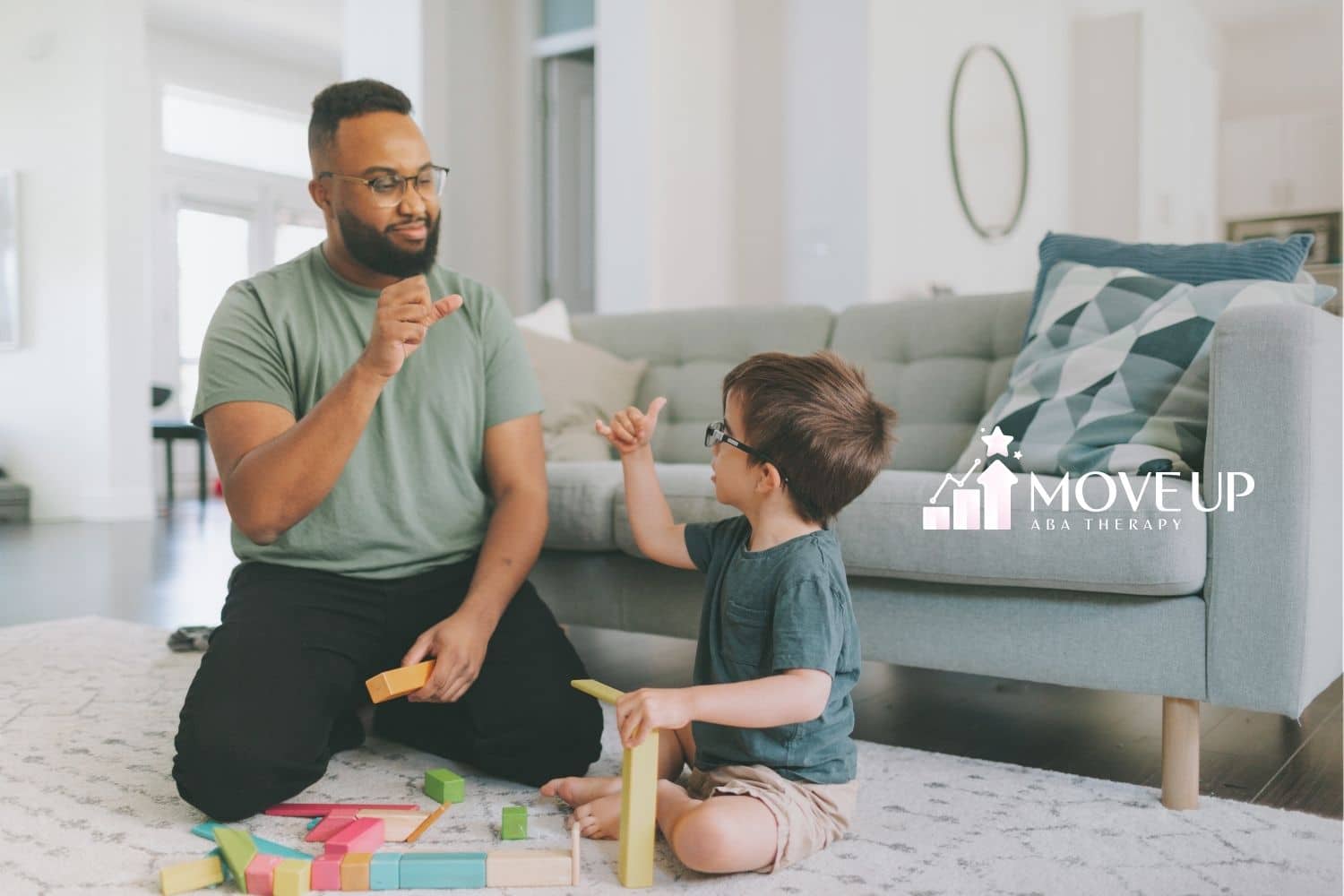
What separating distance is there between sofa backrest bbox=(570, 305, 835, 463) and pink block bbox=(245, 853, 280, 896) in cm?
152

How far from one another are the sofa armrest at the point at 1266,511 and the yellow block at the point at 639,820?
0.81 m

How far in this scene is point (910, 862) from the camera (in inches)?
52.5

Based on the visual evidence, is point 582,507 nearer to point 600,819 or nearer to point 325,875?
point 600,819

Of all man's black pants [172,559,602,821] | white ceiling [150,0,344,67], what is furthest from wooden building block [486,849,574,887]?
white ceiling [150,0,344,67]

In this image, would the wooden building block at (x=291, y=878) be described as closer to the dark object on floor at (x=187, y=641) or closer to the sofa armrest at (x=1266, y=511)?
the sofa armrest at (x=1266, y=511)

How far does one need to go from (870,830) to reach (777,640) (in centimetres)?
33

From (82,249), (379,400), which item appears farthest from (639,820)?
(82,249)

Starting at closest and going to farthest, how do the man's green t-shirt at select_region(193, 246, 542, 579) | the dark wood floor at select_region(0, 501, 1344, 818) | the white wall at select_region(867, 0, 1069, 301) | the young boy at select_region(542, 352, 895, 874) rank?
1. the young boy at select_region(542, 352, 895, 874)
2. the man's green t-shirt at select_region(193, 246, 542, 579)
3. the dark wood floor at select_region(0, 501, 1344, 818)
4. the white wall at select_region(867, 0, 1069, 301)

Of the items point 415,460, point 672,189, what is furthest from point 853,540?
point 672,189

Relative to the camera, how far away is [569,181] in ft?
15.8

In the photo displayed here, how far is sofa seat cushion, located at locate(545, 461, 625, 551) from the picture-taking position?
205 cm

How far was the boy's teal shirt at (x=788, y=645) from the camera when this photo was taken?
4.30 feet

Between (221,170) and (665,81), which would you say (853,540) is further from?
(221,170)

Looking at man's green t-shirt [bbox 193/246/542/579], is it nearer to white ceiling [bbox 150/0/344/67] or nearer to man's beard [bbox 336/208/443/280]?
man's beard [bbox 336/208/443/280]
